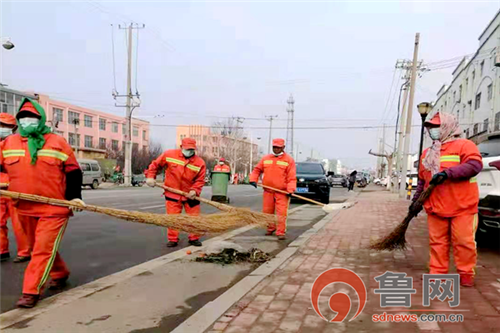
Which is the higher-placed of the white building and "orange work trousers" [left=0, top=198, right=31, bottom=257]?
the white building

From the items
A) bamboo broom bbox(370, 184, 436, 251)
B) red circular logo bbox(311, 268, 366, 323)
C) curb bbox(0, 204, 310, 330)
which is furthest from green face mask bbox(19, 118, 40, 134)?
bamboo broom bbox(370, 184, 436, 251)

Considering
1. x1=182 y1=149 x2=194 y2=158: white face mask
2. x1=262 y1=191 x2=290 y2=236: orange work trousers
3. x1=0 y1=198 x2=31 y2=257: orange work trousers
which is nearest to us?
x1=0 y1=198 x2=31 y2=257: orange work trousers

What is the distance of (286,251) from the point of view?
18.1 ft

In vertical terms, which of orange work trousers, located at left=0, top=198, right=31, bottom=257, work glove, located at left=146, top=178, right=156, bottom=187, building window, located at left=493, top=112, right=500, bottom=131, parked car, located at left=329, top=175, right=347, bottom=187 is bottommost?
parked car, located at left=329, top=175, right=347, bottom=187

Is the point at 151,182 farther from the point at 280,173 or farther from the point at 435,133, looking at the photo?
the point at 435,133

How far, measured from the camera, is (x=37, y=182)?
11.3 ft

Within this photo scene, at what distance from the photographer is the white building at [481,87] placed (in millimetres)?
24828

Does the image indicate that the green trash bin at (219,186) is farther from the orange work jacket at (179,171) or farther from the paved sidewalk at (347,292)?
the paved sidewalk at (347,292)

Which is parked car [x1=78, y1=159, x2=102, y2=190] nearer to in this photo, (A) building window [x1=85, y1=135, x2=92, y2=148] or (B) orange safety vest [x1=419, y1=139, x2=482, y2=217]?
(B) orange safety vest [x1=419, y1=139, x2=482, y2=217]

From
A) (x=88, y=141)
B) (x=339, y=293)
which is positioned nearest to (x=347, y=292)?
(x=339, y=293)

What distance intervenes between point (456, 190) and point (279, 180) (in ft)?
11.2

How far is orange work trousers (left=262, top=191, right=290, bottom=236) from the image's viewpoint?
262 inches

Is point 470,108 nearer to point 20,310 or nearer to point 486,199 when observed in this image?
point 486,199

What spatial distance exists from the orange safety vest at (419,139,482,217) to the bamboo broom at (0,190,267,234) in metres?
2.29
